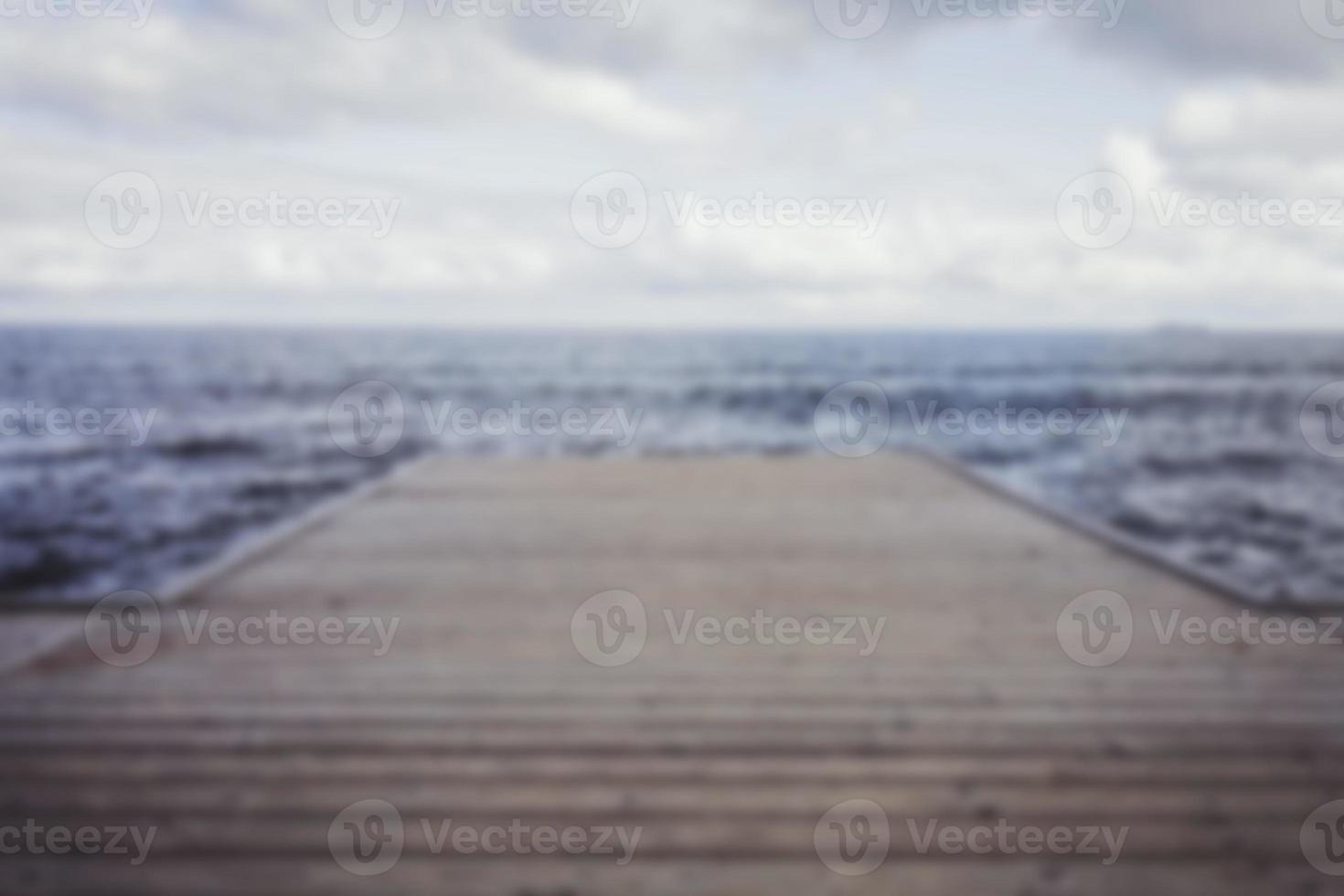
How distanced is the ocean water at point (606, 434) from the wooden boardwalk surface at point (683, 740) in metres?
1.06

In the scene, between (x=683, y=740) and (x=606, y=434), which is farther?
(x=606, y=434)

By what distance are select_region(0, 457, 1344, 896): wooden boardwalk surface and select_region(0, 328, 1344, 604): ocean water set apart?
1059mm

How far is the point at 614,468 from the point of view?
7695 mm

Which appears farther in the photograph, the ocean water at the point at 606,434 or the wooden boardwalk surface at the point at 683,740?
the ocean water at the point at 606,434

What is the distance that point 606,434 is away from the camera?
66.8ft

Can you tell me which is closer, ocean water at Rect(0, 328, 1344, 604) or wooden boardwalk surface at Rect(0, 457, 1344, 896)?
wooden boardwalk surface at Rect(0, 457, 1344, 896)

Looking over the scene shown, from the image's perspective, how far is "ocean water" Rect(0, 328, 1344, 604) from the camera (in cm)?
976

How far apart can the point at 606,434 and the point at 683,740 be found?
18013mm

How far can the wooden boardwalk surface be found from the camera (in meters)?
→ 1.95

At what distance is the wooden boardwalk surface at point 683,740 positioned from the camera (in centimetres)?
195

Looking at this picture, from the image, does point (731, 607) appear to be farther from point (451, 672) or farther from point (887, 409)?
point (887, 409)

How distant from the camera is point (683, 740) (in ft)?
8.04

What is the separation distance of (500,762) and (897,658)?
1403 mm

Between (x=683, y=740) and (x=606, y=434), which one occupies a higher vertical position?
(x=606, y=434)
